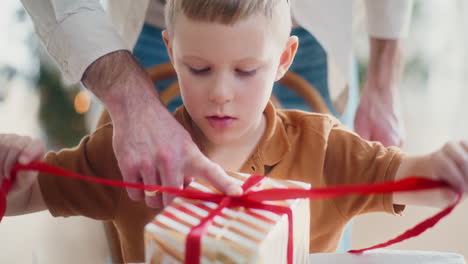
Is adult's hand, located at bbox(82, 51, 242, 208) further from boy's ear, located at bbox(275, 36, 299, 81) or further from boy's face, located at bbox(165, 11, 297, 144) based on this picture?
boy's ear, located at bbox(275, 36, 299, 81)

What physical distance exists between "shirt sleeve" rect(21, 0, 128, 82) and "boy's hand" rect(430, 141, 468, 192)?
456 millimetres

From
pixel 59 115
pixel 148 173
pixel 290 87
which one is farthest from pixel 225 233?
pixel 59 115

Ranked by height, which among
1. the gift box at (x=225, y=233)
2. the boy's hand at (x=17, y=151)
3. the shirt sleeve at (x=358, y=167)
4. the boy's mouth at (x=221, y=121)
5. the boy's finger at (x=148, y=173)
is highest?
the gift box at (x=225, y=233)

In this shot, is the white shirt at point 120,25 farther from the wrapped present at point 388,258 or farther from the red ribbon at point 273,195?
the wrapped present at point 388,258

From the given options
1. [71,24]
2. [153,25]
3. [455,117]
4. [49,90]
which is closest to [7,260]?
[49,90]

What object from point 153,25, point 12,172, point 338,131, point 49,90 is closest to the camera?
point 12,172

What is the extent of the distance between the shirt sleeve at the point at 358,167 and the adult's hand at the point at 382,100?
0.89 ft

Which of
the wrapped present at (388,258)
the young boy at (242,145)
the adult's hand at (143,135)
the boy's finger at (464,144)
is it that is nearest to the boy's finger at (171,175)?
the adult's hand at (143,135)

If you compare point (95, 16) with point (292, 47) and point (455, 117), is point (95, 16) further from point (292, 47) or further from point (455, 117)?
point (455, 117)

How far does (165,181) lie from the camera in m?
0.66

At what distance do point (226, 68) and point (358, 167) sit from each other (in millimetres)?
273

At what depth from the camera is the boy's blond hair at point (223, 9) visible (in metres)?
0.69

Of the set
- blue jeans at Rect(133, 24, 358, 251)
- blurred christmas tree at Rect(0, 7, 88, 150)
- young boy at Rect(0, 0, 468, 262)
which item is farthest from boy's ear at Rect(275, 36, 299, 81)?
blurred christmas tree at Rect(0, 7, 88, 150)

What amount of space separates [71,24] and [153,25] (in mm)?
304
